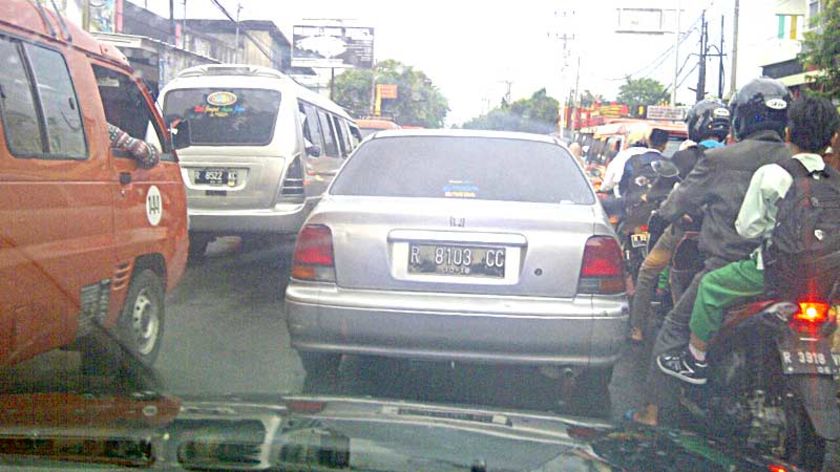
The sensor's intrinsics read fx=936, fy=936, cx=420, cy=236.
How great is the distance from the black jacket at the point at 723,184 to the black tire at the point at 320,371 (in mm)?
1944

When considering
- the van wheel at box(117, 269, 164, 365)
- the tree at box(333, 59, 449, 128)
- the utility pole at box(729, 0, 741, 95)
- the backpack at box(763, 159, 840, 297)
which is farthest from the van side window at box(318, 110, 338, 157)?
the tree at box(333, 59, 449, 128)

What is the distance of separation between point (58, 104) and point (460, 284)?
6.71ft

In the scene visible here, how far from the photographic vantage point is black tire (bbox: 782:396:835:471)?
361cm

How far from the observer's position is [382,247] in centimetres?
441

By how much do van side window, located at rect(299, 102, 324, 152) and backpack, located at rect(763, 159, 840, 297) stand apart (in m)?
6.77

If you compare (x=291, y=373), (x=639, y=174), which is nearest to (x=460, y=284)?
(x=291, y=373)

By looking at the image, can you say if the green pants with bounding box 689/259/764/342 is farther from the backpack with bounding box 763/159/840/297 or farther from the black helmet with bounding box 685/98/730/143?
the black helmet with bounding box 685/98/730/143

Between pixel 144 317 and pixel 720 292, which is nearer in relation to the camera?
pixel 720 292

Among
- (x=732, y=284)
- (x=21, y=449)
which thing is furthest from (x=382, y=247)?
(x=21, y=449)

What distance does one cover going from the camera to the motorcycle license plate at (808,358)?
11.8 feet

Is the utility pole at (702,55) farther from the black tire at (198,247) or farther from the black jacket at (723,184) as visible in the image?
the black jacket at (723,184)

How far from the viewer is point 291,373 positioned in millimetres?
5391

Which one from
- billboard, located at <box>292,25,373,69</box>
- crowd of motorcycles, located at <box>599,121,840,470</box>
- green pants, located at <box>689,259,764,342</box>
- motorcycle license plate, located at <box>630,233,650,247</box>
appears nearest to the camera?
crowd of motorcycles, located at <box>599,121,840,470</box>

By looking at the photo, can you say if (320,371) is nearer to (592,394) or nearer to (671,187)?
(592,394)
